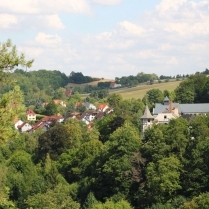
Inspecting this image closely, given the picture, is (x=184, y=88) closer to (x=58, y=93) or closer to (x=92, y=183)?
(x=92, y=183)

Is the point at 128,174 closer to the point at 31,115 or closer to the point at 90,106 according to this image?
the point at 31,115

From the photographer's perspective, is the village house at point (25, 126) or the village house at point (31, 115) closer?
the village house at point (25, 126)

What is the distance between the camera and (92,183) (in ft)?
161

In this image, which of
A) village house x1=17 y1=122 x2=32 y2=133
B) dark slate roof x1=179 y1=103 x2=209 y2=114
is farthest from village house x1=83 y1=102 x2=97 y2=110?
dark slate roof x1=179 y1=103 x2=209 y2=114

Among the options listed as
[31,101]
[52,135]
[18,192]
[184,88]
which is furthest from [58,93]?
[18,192]

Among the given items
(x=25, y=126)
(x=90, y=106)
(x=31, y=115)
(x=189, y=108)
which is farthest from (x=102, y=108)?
(x=189, y=108)

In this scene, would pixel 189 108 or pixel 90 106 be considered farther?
pixel 90 106

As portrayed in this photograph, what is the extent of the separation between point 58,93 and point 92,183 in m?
121

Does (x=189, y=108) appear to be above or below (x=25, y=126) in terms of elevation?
above

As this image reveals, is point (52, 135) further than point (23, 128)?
No

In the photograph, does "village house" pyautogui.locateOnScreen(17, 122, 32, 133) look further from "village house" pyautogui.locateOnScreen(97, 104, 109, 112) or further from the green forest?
the green forest

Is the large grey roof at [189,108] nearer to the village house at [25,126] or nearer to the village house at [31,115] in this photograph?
the village house at [25,126]

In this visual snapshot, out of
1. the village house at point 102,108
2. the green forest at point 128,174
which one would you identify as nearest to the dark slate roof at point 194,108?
the green forest at point 128,174

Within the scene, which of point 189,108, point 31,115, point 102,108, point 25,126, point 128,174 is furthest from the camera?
point 31,115
